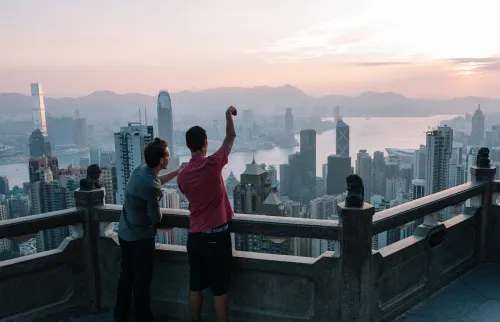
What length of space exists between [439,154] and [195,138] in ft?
87.9

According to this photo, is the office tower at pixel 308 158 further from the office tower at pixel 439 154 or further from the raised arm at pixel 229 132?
the raised arm at pixel 229 132

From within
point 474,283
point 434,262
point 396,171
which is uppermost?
point 434,262

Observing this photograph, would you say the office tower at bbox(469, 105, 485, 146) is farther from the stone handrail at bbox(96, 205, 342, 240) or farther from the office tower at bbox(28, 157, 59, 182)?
the stone handrail at bbox(96, 205, 342, 240)

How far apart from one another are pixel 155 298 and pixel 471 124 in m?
38.2

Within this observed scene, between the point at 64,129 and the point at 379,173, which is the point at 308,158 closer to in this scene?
the point at 379,173

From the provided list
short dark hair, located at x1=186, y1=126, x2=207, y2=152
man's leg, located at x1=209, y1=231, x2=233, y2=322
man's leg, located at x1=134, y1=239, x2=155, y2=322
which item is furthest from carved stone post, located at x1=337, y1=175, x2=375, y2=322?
man's leg, located at x1=134, y1=239, x2=155, y2=322

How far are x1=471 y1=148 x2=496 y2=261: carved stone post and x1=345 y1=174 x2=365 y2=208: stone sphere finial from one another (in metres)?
2.41

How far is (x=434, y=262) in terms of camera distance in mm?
4266

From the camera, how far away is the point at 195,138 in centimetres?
319

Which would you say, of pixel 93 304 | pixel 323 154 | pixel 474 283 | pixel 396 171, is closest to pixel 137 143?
pixel 93 304

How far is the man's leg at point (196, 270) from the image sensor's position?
3278 millimetres

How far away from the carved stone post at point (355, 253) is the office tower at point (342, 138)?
1678 inches

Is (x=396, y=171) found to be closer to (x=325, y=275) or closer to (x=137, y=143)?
(x=137, y=143)

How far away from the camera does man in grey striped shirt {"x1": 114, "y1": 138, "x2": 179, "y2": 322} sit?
330 cm
